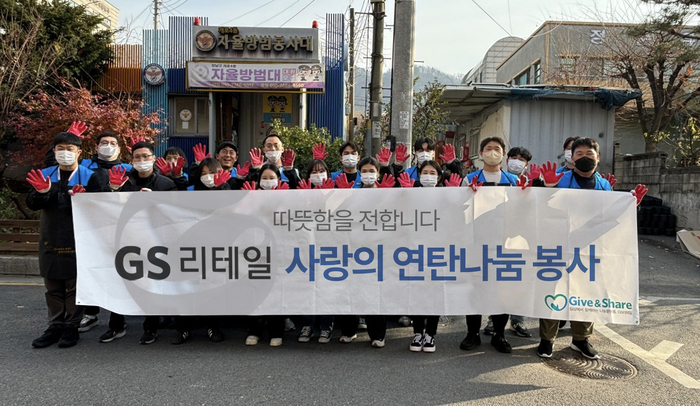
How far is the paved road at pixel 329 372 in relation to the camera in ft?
10.7

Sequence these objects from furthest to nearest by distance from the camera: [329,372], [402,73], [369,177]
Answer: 1. [402,73]
2. [369,177]
3. [329,372]

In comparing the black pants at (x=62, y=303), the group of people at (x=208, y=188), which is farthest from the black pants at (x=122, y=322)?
the black pants at (x=62, y=303)

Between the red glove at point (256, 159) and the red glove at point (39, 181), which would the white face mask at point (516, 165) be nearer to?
the red glove at point (256, 159)

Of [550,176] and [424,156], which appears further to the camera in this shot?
[424,156]

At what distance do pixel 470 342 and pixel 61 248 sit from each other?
3628mm

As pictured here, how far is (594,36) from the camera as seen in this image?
17000mm

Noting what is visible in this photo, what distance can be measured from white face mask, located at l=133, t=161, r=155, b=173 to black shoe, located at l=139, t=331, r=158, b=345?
147cm

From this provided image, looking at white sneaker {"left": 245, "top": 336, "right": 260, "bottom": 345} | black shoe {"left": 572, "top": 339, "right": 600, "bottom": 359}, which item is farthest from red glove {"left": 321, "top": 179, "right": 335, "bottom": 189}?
black shoe {"left": 572, "top": 339, "right": 600, "bottom": 359}

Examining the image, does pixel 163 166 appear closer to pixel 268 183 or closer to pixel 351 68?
pixel 268 183

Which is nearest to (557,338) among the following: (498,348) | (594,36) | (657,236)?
(498,348)

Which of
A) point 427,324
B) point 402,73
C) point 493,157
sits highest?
point 402,73

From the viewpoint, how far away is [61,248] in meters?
4.16

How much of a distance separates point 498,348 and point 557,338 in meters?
0.78

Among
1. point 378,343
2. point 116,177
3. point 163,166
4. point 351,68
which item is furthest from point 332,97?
point 378,343
